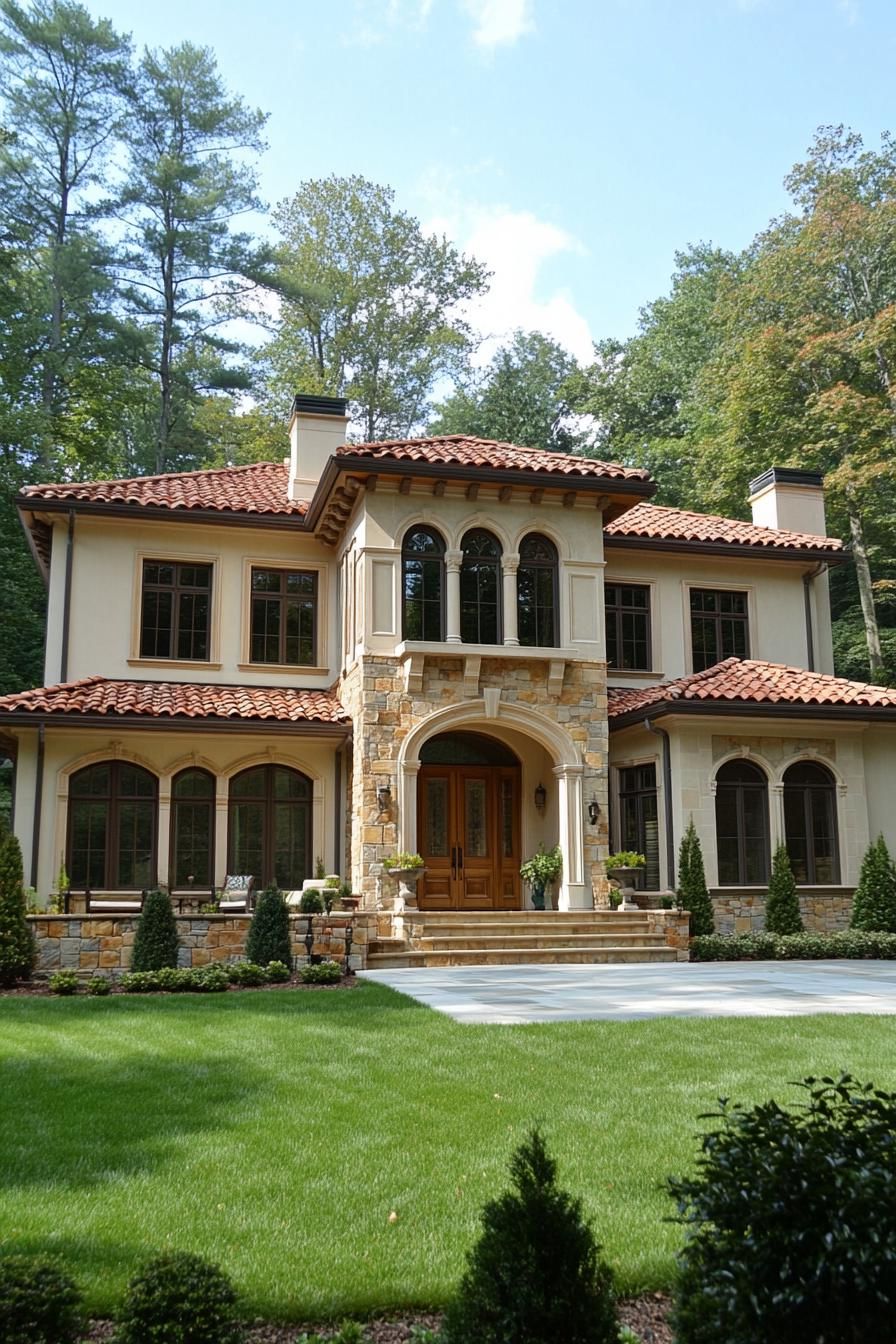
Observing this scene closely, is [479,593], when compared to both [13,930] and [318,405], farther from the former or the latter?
[13,930]

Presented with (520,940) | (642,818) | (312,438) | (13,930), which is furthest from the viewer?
A: (312,438)

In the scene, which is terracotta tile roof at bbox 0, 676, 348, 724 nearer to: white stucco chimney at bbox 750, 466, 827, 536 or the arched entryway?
the arched entryway

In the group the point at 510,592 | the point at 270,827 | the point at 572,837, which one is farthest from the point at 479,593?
the point at 270,827

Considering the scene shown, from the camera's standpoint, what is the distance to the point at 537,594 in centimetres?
1792

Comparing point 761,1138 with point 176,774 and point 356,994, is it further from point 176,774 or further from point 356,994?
point 176,774

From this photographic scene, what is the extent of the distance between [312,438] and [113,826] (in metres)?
8.06

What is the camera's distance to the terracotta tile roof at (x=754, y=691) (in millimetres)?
17516

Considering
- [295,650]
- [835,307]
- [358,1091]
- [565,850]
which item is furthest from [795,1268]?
[835,307]

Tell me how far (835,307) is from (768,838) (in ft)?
67.8

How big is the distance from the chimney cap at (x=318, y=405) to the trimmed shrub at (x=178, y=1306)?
1926 cm

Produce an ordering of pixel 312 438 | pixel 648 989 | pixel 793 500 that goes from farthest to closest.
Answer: pixel 793 500
pixel 312 438
pixel 648 989

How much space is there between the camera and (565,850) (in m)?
17.1

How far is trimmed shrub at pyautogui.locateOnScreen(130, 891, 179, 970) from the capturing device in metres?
12.6

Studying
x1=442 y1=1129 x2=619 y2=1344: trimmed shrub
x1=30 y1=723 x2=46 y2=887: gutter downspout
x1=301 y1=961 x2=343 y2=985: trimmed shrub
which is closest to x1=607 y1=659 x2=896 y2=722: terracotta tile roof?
x1=301 y1=961 x2=343 y2=985: trimmed shrub
